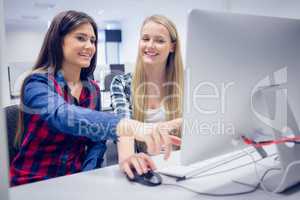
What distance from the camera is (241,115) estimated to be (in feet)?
2.18

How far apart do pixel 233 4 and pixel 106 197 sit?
2261 mm

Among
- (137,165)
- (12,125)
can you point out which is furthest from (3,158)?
(12,125)

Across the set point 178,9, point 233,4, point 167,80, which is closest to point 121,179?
point 167,80

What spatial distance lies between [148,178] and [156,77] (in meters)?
1.00

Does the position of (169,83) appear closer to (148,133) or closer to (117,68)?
(148,133)

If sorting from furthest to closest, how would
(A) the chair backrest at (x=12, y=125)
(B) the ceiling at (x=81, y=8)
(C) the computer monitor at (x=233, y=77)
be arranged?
1. (B) the ceiling at (x=81, y=8)
2. (A) the chair backrest at (x=12, y=125)
3. (C) the computer monitor at (x=233, y=77)

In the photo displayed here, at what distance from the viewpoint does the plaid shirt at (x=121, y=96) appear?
56.0 inches

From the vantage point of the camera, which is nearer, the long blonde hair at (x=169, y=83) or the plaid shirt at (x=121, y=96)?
the plaid shirt at (x=121, y=96)

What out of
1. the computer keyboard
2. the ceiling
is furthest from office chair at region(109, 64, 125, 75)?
the computer keyboard

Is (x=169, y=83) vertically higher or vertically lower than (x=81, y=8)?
lower

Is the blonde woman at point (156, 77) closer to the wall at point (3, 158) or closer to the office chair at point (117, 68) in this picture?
the wall at point (3, 158)

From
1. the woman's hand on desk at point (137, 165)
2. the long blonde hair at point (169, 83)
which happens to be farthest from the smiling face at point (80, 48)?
the woman's hand on desk at point (137, 165)

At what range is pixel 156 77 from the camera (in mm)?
1680

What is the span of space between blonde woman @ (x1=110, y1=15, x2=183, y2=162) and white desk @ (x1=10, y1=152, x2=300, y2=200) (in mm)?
741
